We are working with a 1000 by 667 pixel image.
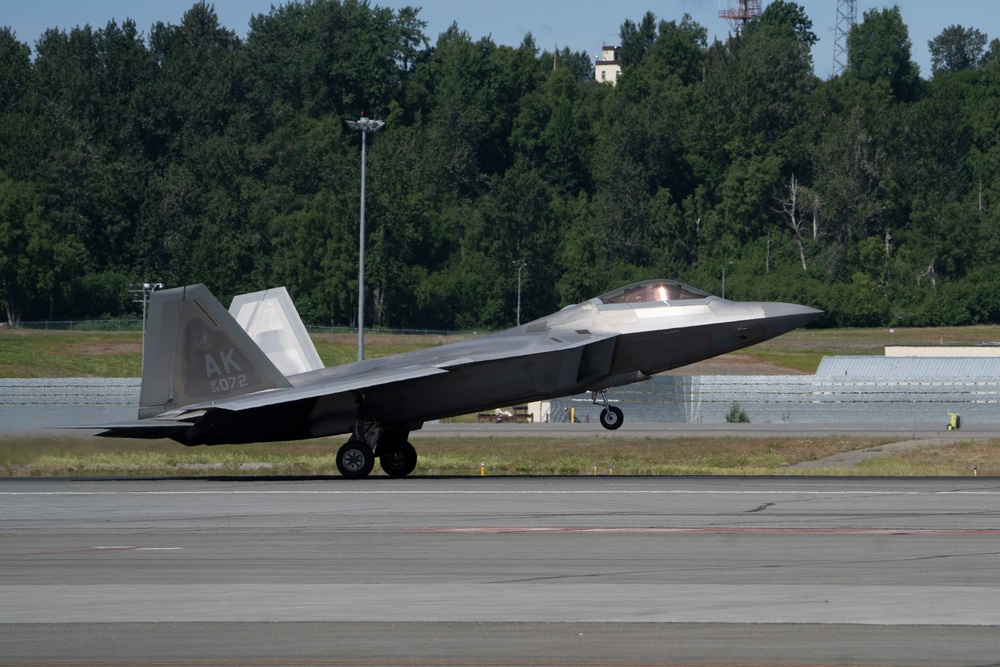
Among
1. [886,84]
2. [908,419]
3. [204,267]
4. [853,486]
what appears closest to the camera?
[853,486]

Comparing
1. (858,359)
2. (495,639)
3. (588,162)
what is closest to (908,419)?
(858,359)

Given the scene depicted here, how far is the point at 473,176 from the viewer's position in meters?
117

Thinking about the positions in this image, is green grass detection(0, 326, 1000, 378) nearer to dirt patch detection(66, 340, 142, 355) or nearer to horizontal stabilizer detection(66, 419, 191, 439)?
dirt patch detection(66, 340, 142, 355)

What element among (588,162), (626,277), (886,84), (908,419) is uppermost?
(886,84)

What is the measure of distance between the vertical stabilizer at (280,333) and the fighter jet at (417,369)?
2.30m

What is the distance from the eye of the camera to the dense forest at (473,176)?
320ft

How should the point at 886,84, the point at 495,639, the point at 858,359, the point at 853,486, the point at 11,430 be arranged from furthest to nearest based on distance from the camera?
the point at 886,84 < the point at 858,359 < the point at 11,430 < the point at 853,486 < the point at 495,639

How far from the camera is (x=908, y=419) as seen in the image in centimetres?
4872

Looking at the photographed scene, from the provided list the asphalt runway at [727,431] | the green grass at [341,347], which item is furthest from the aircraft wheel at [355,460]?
the green grass at [341,347]

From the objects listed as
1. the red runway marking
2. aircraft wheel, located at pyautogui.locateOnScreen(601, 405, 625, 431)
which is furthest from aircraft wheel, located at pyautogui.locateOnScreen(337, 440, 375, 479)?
the red runway marking

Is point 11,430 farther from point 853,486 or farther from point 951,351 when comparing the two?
point 951,351

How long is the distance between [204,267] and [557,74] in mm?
50626

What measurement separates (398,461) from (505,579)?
13294mm

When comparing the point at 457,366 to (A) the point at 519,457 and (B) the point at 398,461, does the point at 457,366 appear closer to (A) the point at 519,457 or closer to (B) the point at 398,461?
(B) the point at 398,461
